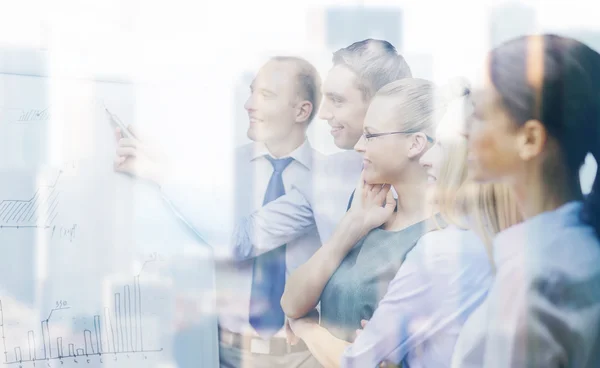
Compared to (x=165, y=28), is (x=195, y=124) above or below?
below

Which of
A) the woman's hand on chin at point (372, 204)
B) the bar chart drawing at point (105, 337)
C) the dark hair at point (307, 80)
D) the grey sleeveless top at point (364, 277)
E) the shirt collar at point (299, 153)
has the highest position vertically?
the dark hair at point (307, 80)

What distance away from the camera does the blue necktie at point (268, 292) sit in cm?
170

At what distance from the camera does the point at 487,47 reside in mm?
1710

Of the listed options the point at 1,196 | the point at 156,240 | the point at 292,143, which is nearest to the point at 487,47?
the point at 292,143

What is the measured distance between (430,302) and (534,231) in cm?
35

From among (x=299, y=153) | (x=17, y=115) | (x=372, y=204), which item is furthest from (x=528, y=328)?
(x=17, y=115)

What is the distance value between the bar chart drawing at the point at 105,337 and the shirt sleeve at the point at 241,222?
26cm

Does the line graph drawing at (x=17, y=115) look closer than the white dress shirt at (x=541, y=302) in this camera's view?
No

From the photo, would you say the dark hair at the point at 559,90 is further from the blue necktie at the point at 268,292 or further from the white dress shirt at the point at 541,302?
the blue necktie at the point at 268,292

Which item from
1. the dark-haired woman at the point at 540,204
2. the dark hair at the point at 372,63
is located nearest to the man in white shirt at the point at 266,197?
the dark hair at the point at 372,63

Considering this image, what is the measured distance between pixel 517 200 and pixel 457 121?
280 mm

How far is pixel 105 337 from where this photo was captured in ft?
5.62

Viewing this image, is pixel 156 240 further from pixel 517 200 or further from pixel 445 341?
pixel 517 200

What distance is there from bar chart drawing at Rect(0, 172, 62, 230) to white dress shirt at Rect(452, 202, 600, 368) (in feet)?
4.05
